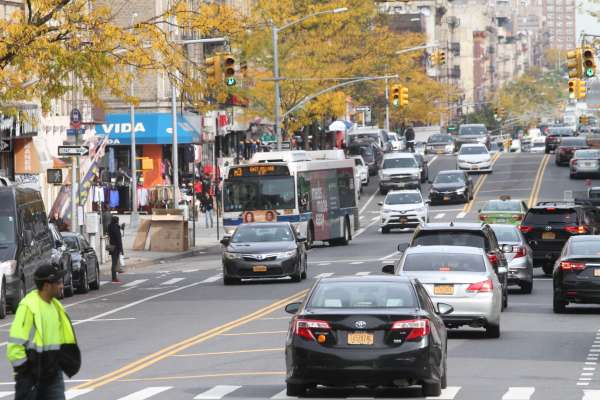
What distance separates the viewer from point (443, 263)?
949 inches

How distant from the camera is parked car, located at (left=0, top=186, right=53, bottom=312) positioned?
32062mm

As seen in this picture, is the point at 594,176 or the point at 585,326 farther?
the point at 594,176

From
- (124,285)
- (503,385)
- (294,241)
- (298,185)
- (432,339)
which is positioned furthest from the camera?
(298,185)

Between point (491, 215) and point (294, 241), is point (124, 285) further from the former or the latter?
point (491, 215)

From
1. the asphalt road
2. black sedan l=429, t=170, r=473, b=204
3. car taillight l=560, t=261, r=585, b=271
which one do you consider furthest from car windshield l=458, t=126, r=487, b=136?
car taillight l=560, t=261, r=585, b=271

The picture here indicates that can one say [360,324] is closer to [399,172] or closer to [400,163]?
[399,172]

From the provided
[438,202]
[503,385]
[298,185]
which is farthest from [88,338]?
[438,202]

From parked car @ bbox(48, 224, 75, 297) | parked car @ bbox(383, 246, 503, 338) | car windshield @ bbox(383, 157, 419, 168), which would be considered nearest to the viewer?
parked car @ bbox(383, 246, 503, 338)

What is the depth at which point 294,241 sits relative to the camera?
38344 millimetres

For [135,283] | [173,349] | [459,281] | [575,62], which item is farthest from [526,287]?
[575,62]

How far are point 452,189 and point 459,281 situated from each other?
52438 mm

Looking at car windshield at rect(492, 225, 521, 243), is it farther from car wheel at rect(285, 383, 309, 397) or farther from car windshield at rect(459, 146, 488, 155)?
car windshield at rect(459, 146, 488, 155)

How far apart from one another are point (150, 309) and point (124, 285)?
9.41m

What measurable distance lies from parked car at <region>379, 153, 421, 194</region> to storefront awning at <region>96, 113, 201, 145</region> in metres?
10.1
